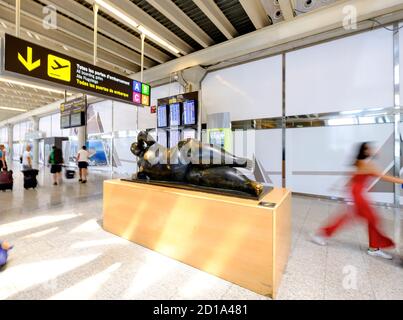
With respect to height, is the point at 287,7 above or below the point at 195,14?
below

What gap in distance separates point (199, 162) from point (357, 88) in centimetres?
420

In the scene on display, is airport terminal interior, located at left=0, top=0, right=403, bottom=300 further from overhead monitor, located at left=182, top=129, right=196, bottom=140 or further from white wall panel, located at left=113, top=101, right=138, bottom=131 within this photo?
white wall panel, located at left=113, top=101, right=138, bottom=131

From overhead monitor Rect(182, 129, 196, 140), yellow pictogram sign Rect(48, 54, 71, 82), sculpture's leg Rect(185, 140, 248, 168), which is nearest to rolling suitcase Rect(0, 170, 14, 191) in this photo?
yellow pictogram sign Rect(48, 54, 71, 82)

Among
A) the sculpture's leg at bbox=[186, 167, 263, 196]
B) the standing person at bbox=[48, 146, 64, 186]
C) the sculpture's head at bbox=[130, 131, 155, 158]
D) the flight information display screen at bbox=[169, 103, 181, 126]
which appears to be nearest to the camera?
the sculpture's leg at bbox=[186, 167, 263, 196]

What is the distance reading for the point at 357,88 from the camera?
4398 mm

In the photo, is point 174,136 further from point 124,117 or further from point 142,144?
point 124,117

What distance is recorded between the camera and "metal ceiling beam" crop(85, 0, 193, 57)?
389 centimetres

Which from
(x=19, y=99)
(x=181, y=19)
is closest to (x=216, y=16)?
(x=181, y=19)

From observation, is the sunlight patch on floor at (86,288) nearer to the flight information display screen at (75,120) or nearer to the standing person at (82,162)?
the flight information display screen at (75,120)

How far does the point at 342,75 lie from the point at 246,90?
2249mm

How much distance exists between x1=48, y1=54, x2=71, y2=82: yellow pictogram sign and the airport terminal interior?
2cm

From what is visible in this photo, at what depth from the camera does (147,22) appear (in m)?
4.41

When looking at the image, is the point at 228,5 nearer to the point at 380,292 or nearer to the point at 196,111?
the point at 196,111
